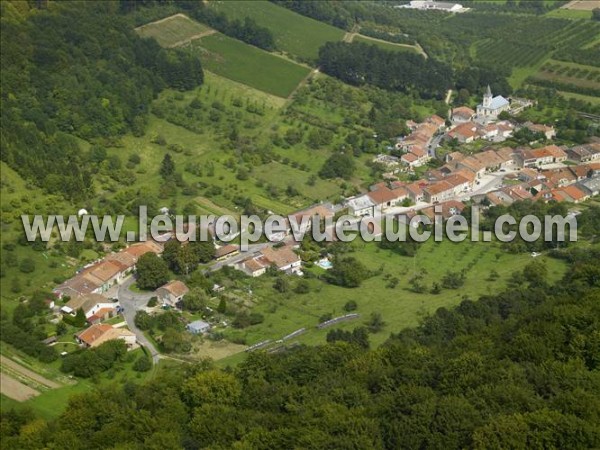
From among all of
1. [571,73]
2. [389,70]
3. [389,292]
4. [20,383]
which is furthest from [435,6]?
[20,383]

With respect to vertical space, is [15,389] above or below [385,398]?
below

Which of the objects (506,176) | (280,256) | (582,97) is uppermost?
(582,97)

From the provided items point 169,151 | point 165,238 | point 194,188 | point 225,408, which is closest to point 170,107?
point 169,151

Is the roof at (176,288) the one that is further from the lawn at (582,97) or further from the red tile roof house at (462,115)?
the lawn at (582,97)

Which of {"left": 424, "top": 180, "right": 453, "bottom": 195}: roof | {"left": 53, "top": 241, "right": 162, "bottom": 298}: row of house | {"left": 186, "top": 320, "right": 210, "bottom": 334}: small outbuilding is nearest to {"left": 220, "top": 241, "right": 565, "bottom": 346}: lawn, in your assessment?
{"left": 186, "top": 320, "right": 210, "bottom": 334}: small outbuilding

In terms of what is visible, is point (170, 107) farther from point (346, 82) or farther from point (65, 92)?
point (346, 82)

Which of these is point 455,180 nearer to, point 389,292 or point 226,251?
point 389,292

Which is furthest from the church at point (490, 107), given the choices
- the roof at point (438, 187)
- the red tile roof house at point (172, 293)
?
the red tile roof house at point (172, 293)
